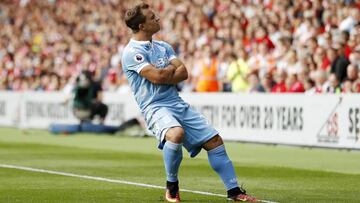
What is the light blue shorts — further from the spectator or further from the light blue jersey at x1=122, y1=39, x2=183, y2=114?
the spectator

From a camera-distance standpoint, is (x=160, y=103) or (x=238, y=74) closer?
(x=160, y=103)

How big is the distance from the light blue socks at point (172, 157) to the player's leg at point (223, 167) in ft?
1.02

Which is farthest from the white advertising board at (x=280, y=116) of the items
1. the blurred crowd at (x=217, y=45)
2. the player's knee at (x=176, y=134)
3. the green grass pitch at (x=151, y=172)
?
the player's knee at (x=176, y=134)

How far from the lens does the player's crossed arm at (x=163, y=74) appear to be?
10.8 m

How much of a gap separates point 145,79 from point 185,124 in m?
0.65

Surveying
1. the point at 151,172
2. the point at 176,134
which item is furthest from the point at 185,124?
the point at 151,172

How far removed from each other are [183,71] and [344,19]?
14.8 m

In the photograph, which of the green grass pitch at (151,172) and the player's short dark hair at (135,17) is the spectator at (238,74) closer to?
the green grass pitch at (151,172)

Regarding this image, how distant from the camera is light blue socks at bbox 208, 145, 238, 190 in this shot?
10.8m

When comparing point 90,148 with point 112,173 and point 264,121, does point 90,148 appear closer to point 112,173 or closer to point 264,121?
point 264,121

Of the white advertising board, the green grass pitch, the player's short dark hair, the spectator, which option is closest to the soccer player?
the player's short dark hair

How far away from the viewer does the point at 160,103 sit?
433 inches

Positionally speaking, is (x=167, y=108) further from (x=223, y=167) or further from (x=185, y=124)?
(x=223, y=167)

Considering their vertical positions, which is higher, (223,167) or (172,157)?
(172,157)
